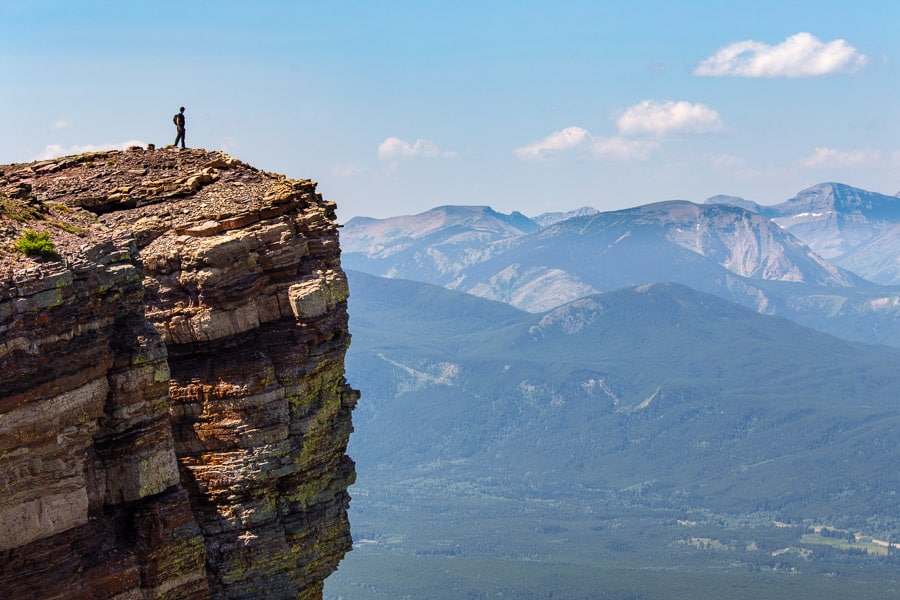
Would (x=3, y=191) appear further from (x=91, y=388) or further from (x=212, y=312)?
(x=91, y=388)

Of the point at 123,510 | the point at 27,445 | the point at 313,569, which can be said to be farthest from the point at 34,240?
the point at 313,569

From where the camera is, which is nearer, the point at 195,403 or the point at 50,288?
the point at 50,288

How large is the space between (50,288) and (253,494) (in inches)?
456

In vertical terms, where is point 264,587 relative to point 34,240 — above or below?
below

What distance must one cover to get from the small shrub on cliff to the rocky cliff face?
226mm

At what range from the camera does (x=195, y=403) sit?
126ft

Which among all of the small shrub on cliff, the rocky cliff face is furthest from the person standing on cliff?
the small shrub on cliff

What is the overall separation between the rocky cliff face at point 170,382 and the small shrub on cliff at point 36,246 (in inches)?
8.9

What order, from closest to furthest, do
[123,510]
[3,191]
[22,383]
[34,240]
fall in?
1. [22,383]
2. [34,240]
3. [123,510]
4. [3,191]

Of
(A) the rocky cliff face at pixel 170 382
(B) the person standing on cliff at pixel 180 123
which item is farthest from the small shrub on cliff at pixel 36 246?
(B) the person standing on cliff at pixel 180 123

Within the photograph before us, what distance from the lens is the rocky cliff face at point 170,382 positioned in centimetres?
2919

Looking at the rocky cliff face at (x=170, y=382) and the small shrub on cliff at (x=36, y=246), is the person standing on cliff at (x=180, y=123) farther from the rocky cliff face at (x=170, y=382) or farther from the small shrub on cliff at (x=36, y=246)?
the small shrub on cliff at (x=36, y=246)

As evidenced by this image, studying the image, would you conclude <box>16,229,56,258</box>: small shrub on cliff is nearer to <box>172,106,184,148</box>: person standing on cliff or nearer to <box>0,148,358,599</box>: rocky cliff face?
<box>0,148,358,599</box>: rocky cliff face

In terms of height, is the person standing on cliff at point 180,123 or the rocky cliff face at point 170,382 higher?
the person standing on cliff at point 180,123
